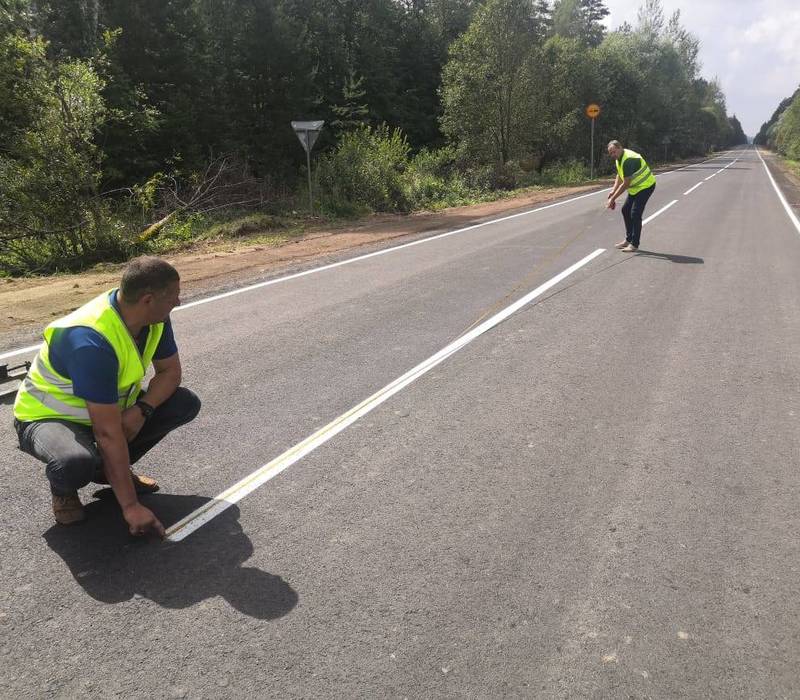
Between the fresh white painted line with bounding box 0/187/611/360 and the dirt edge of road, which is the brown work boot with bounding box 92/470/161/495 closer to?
the fresh white painted line with bounding box 0/187/611/360

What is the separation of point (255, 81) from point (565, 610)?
108ft

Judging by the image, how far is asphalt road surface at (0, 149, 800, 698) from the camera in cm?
229

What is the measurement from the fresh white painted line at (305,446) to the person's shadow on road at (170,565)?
0.21 ft

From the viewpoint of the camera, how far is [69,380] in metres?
2.97

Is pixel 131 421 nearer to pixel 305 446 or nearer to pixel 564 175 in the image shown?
pixel 305 446

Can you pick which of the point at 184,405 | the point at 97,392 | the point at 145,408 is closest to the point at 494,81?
the point at 184,405

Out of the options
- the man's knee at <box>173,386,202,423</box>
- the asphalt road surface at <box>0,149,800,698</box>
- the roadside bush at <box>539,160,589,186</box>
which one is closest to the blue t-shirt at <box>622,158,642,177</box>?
the asphalt road surface at <box>0,149,800,698</box>

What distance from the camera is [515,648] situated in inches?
93.2

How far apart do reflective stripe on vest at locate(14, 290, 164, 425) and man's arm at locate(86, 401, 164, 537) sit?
0.44 feet

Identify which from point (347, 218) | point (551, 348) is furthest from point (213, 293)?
point (347, 218)

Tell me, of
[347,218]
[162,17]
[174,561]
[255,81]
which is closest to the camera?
[174,561]

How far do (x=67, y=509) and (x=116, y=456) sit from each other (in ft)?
1.81

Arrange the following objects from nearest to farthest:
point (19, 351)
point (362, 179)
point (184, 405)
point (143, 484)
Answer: point (143, 484) < point (184, 405) < point (19, 351) < point (362, 179)

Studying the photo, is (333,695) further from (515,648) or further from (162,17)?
(162,17)
